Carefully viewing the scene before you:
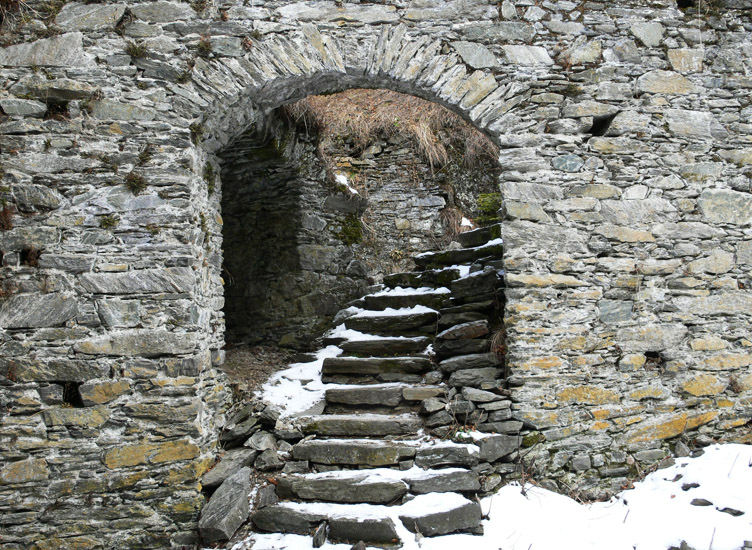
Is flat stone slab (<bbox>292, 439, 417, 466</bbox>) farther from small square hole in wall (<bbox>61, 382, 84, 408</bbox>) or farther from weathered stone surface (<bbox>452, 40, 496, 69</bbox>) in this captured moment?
weathered stone surface (<bbox>452, 40, 496, 69</bbox>)

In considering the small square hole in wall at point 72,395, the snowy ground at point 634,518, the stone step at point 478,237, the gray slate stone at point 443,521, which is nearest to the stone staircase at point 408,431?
the gray slate stone at point 443,521

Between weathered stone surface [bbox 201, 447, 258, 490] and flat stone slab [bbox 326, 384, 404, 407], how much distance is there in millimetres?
883

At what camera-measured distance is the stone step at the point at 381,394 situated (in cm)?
423

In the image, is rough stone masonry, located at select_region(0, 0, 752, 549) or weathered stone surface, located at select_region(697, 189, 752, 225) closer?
rough stone masonry, located at select_region(0, 0, 752, 549)

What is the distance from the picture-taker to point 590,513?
11.6ft

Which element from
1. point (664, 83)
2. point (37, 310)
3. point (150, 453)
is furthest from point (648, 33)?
point (37, 310)

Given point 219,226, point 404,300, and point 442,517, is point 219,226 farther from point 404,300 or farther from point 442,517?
point 442,517

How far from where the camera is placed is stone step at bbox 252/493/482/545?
3203 millimetres

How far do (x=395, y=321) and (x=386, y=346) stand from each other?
368mm

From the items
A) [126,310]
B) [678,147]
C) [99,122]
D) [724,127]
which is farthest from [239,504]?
[724,127]

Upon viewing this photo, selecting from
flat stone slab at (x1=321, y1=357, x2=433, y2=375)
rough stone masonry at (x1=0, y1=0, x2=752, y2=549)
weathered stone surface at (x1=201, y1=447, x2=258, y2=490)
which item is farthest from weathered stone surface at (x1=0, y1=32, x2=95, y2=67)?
flat stone slab at (x1=321, y1=357, x2=433, y2=375)

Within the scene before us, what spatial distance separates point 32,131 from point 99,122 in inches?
18.3

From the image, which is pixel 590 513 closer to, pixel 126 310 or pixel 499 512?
pixel 499 512

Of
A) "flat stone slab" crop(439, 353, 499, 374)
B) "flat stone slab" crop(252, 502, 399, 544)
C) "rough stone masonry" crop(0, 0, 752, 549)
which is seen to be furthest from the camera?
"flat stone slab" crop(439, 353, 499, 374)
